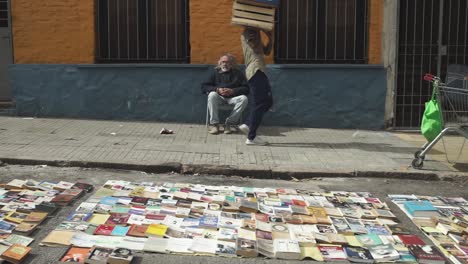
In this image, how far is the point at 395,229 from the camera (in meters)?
4.76

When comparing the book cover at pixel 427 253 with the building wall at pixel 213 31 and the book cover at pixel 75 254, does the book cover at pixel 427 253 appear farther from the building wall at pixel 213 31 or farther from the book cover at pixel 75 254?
the building wall at pixel 213 31

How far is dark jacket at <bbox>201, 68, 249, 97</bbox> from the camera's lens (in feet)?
31.1

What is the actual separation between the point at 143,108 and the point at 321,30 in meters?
3.69

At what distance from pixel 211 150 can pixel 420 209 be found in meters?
3.44

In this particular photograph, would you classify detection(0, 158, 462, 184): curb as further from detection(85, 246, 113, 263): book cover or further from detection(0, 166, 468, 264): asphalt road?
detection(85, 246, 113, 263): book cover

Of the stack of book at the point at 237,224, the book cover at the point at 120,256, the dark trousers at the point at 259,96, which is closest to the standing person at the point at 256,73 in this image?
the dark trousers at the point at 259,96

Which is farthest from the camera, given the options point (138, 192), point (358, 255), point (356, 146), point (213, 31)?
point (213, 31)

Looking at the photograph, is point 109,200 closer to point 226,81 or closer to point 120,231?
point 120,231

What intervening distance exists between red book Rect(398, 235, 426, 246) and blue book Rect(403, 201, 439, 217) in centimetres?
59

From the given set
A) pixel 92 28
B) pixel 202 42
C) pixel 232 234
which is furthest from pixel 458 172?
pixel 92 28

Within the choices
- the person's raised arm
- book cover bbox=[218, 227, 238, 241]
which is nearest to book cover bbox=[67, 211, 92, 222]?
book cover bbox=[218, 227, 238, 241]

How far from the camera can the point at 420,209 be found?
523 centimetres

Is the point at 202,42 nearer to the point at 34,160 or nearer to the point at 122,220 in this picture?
the point at 34,160

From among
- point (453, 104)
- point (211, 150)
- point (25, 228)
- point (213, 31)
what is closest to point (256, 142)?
point (211, 150)
